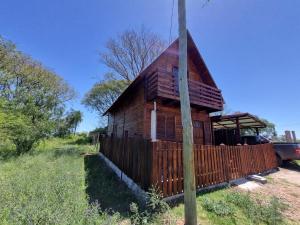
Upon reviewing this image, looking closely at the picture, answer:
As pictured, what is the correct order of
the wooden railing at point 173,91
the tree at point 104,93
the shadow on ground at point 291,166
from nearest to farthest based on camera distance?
1. the wooden railing at point 173,91
2. the shadow on ground at point 291,166
3. the tree at point 104,93

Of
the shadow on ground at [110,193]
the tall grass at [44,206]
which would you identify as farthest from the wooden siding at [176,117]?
the tall grass at [44,206]

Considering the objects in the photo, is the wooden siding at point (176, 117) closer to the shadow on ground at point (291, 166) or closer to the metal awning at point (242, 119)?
the metal awning at point (242, 119)

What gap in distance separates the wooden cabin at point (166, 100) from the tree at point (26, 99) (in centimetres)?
755

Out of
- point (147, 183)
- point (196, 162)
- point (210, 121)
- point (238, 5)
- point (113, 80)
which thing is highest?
point (113, 80)

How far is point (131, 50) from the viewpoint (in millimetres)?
20688

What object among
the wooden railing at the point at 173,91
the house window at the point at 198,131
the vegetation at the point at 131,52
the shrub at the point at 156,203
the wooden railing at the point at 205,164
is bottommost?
the shrub at the point at 156,203

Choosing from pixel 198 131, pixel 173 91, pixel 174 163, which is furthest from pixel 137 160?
pixel 198 131

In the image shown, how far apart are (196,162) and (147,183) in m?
1.90

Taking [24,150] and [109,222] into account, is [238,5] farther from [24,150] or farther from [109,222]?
[24,150]

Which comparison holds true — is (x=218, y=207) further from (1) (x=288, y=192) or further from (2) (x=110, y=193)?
(1) (x=288, y=192)

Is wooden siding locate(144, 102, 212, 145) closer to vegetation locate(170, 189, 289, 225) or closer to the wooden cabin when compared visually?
the wooden cabin

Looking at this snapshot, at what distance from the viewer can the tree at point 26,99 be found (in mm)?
12051

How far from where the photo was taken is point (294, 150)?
35.5 ft

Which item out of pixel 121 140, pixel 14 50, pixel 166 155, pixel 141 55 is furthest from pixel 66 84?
pixel 166 155
